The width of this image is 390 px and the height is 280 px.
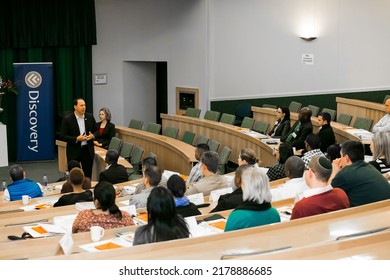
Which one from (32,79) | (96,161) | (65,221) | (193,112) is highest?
(32,79)

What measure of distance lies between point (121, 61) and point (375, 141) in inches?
367

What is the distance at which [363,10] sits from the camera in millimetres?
15188

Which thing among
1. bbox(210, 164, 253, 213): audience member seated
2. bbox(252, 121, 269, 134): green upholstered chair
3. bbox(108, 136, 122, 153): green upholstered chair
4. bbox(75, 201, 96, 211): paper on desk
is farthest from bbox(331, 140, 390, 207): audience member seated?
bbox(252, 121, 269, 134): green upholstered chair

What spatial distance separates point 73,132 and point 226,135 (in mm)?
2904

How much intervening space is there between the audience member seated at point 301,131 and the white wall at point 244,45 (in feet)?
11.3

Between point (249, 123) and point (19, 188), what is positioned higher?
point (249, 123)

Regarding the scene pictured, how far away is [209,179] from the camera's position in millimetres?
6781

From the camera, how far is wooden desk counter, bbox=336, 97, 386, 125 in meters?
12.0

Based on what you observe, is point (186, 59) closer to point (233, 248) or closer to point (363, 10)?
point (363, 10)

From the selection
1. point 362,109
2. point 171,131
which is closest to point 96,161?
point 171,131

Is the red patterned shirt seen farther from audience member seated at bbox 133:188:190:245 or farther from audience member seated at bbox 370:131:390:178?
audience member seated at bbox 370:131:390:178

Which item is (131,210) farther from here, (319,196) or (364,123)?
(364,123)

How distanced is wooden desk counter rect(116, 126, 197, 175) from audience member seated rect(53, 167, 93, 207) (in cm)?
308
